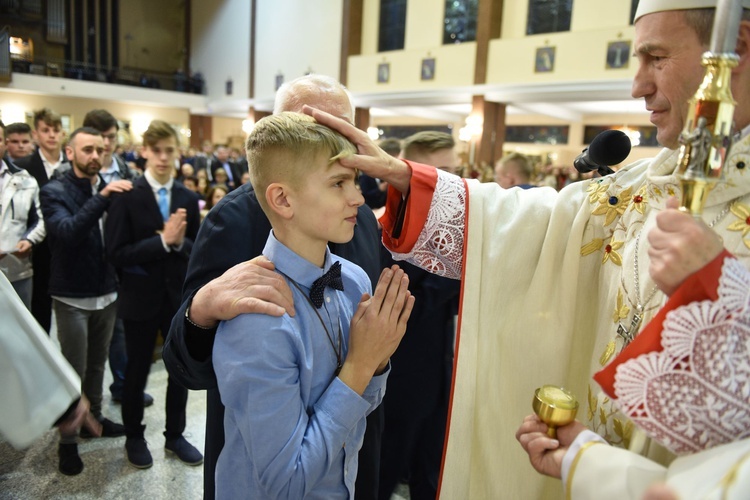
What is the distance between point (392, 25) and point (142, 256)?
13.5m

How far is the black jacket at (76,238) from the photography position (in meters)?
2.92

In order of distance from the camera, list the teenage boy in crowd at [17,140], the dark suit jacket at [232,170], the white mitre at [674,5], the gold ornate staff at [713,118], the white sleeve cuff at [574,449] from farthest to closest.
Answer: the dark suit jacket at [232,170], the teenage boy in crowd at [17,140], the white mitre at [674,5], the white sleeve cuff at [574,449], the gold ornate staff at [713,118]

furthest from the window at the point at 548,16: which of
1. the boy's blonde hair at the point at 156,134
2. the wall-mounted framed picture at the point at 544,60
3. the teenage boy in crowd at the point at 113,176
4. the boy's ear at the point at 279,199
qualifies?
the boy's ear at the point at 279,199

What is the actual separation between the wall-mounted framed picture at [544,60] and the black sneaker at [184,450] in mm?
11262

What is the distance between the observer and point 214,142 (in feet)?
73.3

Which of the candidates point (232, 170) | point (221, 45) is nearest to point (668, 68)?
point (232, 170)

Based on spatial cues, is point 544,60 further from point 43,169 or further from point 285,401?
point 285,401

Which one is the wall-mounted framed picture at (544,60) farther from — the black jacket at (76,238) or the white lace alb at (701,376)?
the white lace alb at (701,376)

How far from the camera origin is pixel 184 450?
9.49 ft

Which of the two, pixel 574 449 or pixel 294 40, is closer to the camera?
pixel 574 449

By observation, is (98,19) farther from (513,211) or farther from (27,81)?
(513,211)

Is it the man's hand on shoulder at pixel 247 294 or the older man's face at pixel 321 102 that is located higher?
the older man's face at pixel 321 102

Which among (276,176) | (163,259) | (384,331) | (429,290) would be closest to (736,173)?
(384,331)

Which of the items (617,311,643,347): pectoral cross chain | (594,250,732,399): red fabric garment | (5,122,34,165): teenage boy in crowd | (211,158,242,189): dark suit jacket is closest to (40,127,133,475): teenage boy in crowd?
(5,122,34,165): teenage boy in crowd
